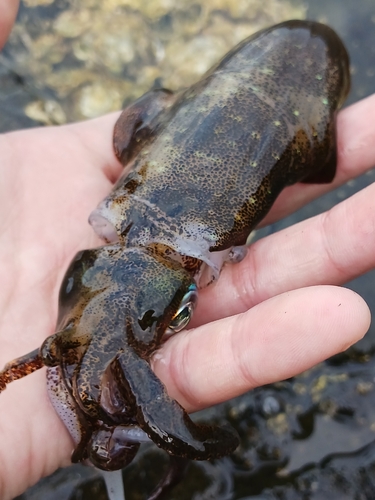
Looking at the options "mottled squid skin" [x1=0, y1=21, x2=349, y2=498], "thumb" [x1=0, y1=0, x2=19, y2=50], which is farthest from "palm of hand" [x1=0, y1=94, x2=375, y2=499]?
"thumb" [x1=0, y1=0, x2=19, y2=50]

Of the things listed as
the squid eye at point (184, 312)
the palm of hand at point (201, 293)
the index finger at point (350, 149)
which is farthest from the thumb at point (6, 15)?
the index finger at point (350, 149)

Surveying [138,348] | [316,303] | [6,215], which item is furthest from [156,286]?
[6,215]

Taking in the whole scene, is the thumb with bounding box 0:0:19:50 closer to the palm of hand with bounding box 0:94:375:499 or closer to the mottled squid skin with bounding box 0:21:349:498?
the palm of hand with bounding box 0:94:375:499

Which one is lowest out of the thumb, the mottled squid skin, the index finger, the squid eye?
the index finger

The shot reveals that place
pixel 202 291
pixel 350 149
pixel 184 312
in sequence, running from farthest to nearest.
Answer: pixel 350 149 → pixel 202 291 → pixel 184 312

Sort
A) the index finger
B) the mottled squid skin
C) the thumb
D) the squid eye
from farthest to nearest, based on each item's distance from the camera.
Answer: the index finger, the thumb, the squid eye, the mottled squid skin

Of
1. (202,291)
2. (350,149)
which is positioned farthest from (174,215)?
(350,149)

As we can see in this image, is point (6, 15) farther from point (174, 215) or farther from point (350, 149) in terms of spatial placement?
point (350, 149)
